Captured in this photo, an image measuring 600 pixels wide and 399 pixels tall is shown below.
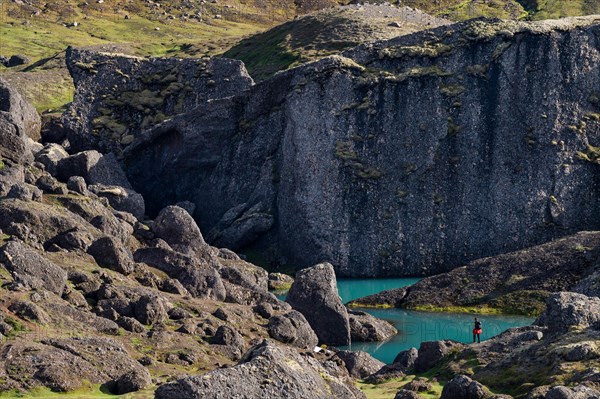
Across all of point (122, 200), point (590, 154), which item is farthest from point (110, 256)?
point (590, 154)

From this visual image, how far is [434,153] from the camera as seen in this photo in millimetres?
104188

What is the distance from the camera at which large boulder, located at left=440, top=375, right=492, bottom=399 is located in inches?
1644

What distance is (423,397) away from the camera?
149ft

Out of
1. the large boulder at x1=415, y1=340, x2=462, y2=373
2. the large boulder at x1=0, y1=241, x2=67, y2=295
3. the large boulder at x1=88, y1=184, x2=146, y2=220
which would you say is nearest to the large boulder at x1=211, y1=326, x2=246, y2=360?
the large boulder at x1=0, y1=241, x2=67, y2=295

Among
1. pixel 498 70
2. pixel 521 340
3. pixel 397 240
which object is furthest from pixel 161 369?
pixel 498 70

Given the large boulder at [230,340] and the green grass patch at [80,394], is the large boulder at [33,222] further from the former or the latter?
the green grass patch at [80,394]

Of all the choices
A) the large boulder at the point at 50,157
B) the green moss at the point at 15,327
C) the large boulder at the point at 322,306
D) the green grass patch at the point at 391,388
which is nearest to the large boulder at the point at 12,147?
the large boulder at the point at 50,157

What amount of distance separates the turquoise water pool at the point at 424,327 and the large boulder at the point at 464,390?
20464mm

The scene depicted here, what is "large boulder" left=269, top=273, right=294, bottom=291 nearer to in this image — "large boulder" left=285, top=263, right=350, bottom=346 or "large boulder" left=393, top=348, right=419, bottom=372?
"large boulder" left=285, top=263, right=350, bottom=346

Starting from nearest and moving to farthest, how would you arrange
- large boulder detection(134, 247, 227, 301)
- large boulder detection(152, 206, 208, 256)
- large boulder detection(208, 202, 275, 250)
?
1. large boulder detection(134, 247, 227, 301)
2. large boulder detection(152, 206, 208, 256)
3. large boulder detection(208, 202, 275, 250)

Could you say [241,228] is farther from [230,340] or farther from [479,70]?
[230,340]

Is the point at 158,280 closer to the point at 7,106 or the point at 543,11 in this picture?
the point at 7,106

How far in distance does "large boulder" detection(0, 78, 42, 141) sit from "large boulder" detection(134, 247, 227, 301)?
24441mm

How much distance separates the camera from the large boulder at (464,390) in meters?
41.8
